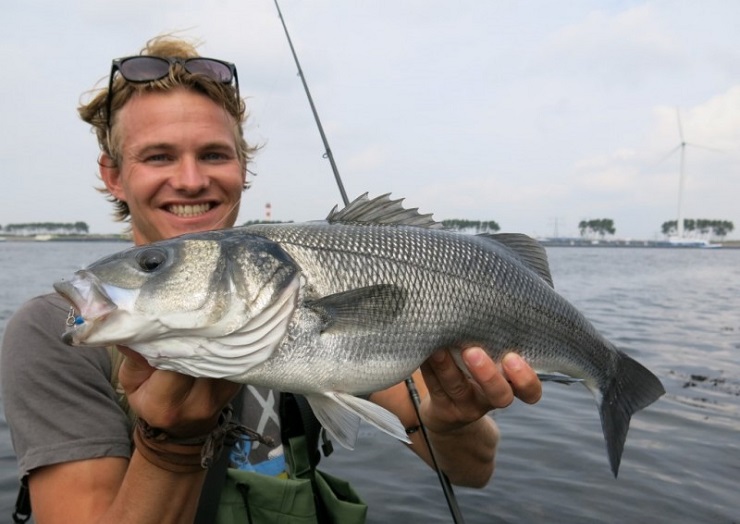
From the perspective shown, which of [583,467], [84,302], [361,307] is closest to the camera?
[84,302]

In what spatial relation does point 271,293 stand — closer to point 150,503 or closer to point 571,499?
point 150,503

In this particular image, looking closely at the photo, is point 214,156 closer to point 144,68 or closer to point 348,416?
point 144,68

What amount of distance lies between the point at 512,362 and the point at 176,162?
6.46 feet

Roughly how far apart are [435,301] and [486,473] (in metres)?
1.58

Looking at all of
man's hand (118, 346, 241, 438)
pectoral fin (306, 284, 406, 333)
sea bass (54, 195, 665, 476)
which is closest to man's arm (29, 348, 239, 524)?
man's hand (118, 346, 241, 438)

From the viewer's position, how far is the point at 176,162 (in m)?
3.00

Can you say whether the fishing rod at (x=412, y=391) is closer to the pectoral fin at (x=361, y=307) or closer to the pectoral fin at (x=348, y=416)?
the pectoral fin at (x=361, y=307)

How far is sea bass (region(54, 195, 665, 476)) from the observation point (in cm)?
196

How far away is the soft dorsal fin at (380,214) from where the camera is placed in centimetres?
268

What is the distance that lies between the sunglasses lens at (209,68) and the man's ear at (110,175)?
0.69 meters

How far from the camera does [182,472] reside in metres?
2.17

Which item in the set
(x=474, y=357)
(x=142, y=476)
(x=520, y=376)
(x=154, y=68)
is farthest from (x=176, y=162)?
(x=520, y=376)

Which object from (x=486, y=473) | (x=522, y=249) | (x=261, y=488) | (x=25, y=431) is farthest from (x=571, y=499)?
(x=25, y=431)

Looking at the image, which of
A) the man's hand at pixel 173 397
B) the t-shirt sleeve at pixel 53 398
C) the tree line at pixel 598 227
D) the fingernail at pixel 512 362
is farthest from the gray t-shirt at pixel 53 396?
the tree line at pixel 598 227
